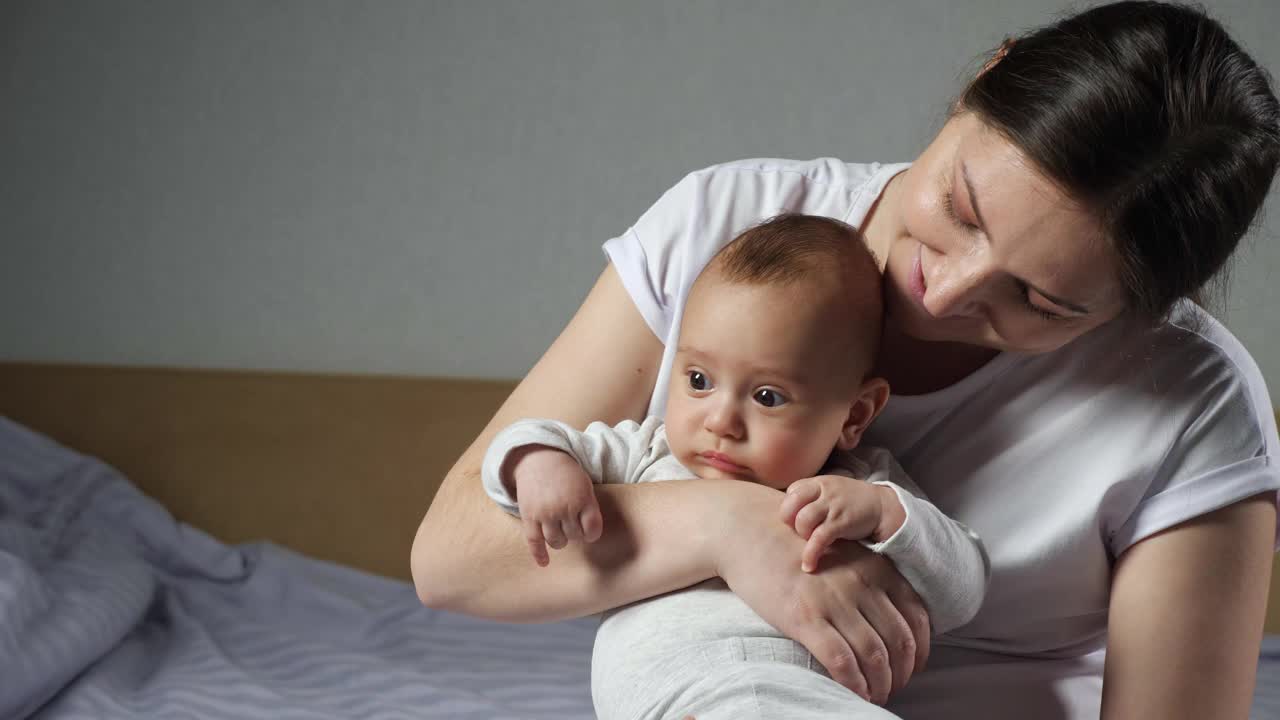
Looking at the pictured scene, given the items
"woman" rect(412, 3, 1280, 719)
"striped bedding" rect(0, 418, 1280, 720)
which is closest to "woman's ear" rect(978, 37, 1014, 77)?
"woman" rect(412, 3, 1280, 719)

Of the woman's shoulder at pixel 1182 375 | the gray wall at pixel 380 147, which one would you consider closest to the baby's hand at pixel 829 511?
the woman's shoulder at pixel 1182 375

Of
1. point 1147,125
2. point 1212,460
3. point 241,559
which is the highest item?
point 1147,125

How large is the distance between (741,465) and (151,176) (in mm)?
1936

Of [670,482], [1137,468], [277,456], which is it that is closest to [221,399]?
[277,456]

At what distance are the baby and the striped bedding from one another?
0.81m

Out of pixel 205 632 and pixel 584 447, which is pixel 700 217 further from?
pixel 205 632

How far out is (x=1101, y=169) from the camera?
92 cm

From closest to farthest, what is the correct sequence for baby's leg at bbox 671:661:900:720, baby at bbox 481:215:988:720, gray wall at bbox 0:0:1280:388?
1. baby's leg at bbox 671:661:900:720
2. baby at bbox 481:215:988:720
3. gray wall at bbox 0:0:1280:388

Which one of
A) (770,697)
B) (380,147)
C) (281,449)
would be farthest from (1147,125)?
(281,449)

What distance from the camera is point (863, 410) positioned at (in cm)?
108

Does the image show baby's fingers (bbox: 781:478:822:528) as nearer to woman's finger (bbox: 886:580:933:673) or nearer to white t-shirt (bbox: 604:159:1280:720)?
woman's finger (bbox: 886:580:933:673)

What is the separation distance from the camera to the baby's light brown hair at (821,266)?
1033 mm

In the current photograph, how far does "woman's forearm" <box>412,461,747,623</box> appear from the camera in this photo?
38.2 inches

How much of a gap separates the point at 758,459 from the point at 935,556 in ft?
0.58
